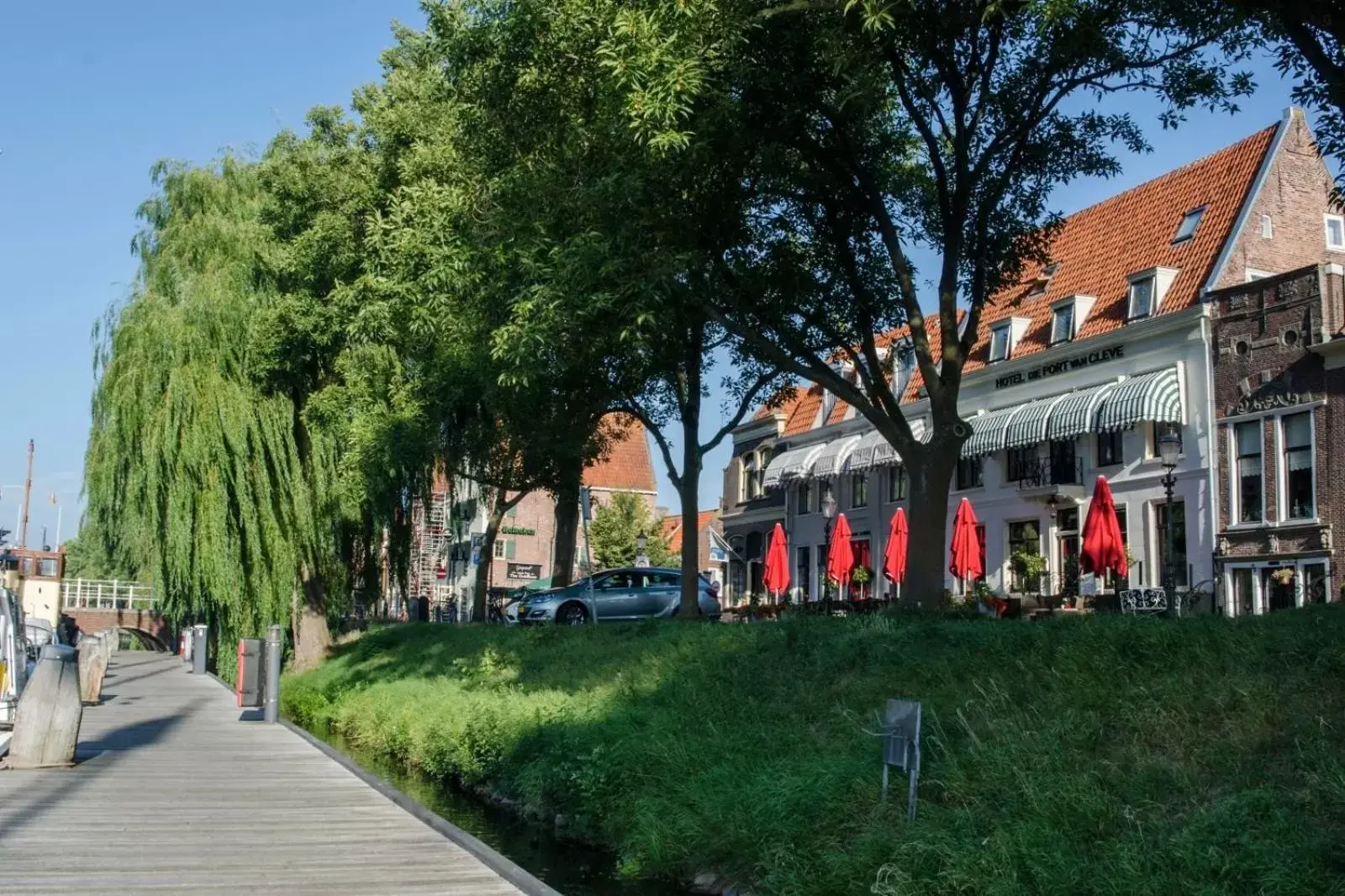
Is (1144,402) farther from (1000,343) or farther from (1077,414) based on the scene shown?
(1000,343)

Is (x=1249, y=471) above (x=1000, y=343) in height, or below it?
below

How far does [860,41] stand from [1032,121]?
320 centimetres

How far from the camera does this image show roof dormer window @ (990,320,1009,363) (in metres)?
38.1

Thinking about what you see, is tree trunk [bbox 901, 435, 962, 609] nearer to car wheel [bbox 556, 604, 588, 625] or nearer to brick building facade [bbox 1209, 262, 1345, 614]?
brick building facade [bbox 1209, 262, 1345, 614]

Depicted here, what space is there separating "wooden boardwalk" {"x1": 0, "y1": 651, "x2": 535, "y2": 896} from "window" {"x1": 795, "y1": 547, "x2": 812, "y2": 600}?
31.2m

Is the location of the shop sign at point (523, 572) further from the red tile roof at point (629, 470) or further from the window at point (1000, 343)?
the window at point (1000, 343)

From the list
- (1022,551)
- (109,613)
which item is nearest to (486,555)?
(1022,551)

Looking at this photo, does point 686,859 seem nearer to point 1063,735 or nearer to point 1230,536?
point 1063,735

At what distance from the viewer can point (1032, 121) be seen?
16.6 meters

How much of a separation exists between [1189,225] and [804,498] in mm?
17927

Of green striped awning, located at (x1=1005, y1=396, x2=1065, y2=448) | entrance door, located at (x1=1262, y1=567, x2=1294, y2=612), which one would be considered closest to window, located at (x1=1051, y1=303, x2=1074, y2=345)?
green striped awning, located at (x1=1005, y1=396, x2=1065, y2=448)

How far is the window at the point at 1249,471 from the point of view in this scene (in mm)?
29094

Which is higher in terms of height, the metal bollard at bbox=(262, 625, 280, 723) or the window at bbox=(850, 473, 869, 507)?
the window at bbox=(850, 473, 869, 507)

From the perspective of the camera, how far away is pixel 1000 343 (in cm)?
3844
